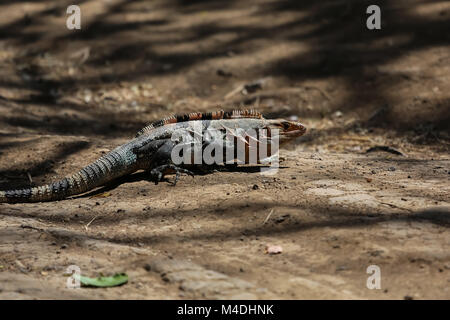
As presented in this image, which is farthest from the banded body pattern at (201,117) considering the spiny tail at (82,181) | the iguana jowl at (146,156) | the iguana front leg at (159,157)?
the spiny tail at (82,181)

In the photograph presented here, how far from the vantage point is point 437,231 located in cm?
389

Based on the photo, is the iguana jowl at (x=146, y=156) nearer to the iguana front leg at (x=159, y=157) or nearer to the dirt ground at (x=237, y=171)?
the iguana front leg at (x=159, y=157)

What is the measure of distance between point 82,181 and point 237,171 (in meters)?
1.45

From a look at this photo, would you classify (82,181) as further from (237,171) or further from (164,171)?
(237,171)

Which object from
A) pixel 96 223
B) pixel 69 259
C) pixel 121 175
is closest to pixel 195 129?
pixel 121 175

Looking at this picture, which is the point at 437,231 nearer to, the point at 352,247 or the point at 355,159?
the point at 352,247

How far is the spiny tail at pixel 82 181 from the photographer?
507 centimetres

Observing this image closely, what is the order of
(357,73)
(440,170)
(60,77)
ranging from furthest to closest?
1. (60,77)
2. (357,73)
3. (440,170)

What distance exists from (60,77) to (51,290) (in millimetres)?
7451

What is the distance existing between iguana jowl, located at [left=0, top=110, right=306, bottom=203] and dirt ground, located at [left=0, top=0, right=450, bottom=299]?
0.15 m

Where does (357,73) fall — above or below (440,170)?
above

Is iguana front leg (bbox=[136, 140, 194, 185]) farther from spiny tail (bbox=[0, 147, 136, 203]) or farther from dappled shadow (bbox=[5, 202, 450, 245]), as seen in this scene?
dappled shadow (bbox=[5, 202, 450, 245])

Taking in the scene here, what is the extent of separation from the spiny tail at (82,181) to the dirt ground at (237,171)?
0.37ft

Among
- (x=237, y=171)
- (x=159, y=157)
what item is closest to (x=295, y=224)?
(x=237, y=171)
